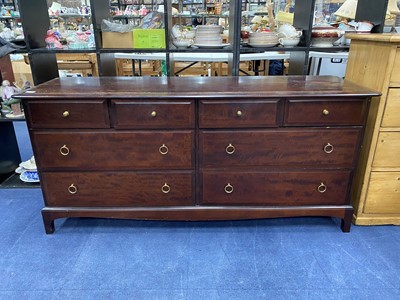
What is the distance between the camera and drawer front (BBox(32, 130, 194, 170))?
153 centimetres

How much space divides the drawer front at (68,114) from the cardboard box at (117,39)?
700mm

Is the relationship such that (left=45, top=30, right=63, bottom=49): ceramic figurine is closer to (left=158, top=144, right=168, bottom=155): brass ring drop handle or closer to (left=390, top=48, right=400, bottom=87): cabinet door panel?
(left=158, top=144, right=168, bottom=155): brass ring drop handle

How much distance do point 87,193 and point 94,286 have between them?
499mm

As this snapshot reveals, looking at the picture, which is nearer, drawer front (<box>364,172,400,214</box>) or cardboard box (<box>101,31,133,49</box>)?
drawer front (<box>364,172,400,214</box>)

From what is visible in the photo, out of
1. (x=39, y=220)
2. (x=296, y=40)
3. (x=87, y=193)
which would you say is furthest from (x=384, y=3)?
(x=39, y=220)

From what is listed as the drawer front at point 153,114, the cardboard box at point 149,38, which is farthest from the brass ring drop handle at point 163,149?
the cardboard box at point 149,38

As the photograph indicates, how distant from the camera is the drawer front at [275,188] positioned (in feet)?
5.34

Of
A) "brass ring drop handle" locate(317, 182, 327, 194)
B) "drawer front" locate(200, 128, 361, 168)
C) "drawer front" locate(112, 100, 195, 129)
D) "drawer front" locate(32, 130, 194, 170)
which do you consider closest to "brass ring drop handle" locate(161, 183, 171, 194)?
"drawer front" locate(32, 130, 194, 170)

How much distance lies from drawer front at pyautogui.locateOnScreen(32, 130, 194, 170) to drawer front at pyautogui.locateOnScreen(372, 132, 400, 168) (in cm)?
103

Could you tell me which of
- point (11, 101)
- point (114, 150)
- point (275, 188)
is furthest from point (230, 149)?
point (11, 101)

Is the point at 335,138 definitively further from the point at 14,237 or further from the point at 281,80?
the point at 14,237

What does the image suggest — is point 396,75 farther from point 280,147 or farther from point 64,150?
point 64,150

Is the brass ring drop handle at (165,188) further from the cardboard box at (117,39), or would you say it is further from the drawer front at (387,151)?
the drawer front at (387,151)

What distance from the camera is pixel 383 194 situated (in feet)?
5.70
